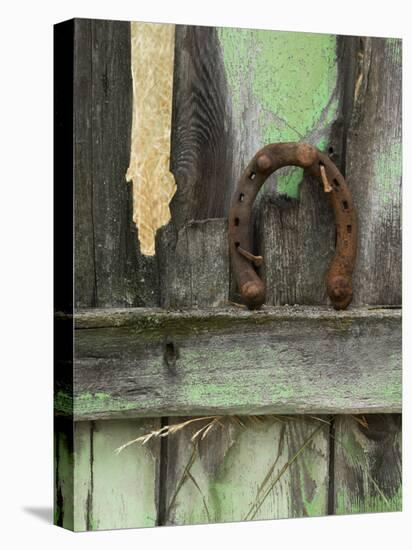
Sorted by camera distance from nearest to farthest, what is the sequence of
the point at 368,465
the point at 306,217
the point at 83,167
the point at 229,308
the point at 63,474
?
the point at 83,167
the point at 63,474
the point at 229,308
the point at 306,217
the point at 368,465

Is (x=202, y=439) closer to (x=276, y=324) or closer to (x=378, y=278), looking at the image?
(x=276, y=324)

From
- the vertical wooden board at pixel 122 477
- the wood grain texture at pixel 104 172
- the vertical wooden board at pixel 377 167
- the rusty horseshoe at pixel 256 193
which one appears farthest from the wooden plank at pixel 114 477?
the vertical wooden board at pixel 377 167

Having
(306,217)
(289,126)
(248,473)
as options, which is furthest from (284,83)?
(248,473)

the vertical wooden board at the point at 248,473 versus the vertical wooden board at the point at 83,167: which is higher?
the vertical wooden board at the point at 83,167

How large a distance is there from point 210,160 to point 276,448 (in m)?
0.93

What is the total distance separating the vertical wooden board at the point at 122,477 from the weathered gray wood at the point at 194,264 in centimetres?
39

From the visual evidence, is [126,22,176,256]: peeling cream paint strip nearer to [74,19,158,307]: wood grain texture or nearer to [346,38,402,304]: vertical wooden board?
[74,19,158,307]: wood grain texture

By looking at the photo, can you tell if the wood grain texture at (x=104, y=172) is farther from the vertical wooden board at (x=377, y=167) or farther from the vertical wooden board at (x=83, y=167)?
the vertical wooden board at (x=377, y=167)

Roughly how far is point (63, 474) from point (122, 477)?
0.18 meters

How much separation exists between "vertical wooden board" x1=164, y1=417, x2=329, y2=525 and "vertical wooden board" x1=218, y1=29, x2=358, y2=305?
0.42m

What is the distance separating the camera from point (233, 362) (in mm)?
5398

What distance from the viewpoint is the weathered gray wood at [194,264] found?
5.34m

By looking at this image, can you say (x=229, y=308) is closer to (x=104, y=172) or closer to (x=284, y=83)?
(x=104, y=172)

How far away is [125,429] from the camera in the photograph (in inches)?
210
